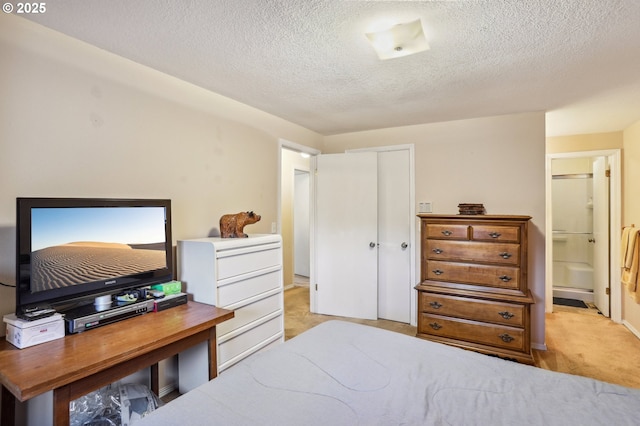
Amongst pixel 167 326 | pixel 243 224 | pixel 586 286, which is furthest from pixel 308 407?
pixel 586 286

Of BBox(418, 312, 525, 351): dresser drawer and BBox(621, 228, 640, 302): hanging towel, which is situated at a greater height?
BBox(621, 228, 640, 302): hanging towel

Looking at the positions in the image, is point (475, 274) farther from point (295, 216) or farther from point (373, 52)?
A: point (295, 216)

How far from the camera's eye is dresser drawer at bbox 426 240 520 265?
109 inches

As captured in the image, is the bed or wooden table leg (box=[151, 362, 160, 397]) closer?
the bed

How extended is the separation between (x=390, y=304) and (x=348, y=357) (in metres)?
2.61

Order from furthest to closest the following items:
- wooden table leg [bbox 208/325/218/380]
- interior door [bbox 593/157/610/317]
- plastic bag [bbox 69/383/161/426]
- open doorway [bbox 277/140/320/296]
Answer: open doorway [bbox 277/140/320/296]
interior door [bbox 593/157/610/317]
wooden table leg [bbox 208/325/218/380]
plastic bag [bbox 69/383/161/426]

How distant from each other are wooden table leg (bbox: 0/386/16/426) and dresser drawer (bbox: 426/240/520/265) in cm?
294

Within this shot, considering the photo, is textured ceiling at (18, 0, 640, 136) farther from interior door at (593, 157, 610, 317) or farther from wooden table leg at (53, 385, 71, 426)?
wooden table leg at (53, 385, 71, 426)

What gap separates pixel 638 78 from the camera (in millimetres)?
2328

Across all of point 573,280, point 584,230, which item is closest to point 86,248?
point 573,280

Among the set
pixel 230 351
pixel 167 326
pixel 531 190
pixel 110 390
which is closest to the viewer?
pixel 167 326

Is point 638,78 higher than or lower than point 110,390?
higher

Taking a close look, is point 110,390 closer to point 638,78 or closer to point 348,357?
point 348,357

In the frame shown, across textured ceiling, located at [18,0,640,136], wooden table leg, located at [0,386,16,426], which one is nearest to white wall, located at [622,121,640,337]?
textured ceiling, located at [18,0,640,136]
